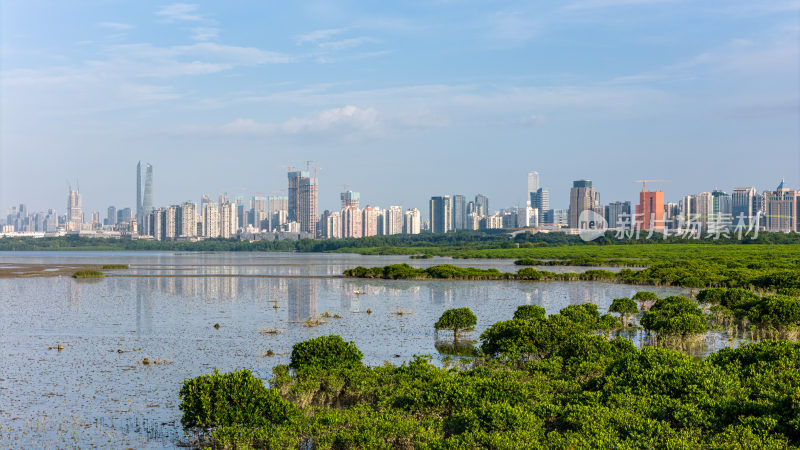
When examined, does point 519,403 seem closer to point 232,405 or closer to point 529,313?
point 232,405

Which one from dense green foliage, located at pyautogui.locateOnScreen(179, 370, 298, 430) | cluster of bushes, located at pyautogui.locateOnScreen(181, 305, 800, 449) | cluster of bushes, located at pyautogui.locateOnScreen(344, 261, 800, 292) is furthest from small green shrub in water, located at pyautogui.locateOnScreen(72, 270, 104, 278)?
dense green foliage, located at pyautogui.locateOnScreen(179, 370, 298, 430)

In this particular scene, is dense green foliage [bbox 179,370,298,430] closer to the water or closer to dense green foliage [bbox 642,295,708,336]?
the water

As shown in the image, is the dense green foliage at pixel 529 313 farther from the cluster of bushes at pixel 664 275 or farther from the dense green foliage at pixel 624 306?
the cluster of bushes at pixel 664 275

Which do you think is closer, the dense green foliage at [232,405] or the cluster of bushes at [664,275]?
the dense green foliage at [232,405]

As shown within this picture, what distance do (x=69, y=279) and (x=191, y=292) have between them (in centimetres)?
2249

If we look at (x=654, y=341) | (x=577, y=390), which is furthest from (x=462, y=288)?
(x=577, y=390)

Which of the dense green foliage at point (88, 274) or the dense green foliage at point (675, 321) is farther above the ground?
the dense green foliage at point (675, 321)

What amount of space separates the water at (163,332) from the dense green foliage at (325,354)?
3703 millimetres

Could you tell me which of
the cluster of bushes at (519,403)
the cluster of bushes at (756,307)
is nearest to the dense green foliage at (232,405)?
the cluster of bushes at (519,403)

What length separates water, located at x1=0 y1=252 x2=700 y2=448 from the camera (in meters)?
18.4

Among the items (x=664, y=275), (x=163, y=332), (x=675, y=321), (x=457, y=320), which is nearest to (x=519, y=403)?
(x=675, y=321)

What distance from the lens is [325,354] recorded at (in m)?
20.2

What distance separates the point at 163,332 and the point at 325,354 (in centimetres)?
1652

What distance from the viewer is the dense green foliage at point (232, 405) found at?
49.7 feet
